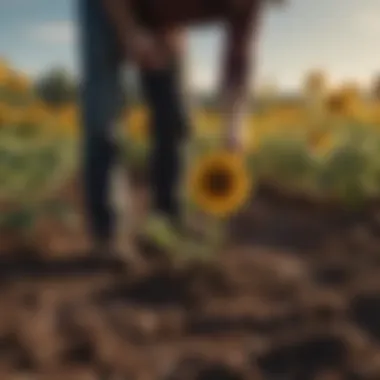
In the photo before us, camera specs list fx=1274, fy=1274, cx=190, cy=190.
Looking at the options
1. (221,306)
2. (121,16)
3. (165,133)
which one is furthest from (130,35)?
(221,306)

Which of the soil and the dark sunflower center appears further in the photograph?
the dark sunflower center

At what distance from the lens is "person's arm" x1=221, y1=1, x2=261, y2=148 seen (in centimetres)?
123

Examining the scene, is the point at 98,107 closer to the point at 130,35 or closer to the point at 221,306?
the point at 130,35

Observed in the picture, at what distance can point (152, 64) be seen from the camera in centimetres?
129

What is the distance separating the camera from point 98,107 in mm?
1288

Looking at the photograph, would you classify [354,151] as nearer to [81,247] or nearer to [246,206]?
[246,206]

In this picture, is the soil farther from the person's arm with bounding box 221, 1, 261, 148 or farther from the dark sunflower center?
the person's arm with bounding box 221, 1, 261, 148

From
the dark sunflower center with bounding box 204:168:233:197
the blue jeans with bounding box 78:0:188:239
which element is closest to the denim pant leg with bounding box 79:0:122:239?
the blue jeans with bounding box 78:0:188:239

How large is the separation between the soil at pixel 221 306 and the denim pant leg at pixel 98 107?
0.03m

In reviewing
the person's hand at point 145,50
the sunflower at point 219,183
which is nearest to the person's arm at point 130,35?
the person's hand at point 145,50

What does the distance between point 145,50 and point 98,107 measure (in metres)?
0.08

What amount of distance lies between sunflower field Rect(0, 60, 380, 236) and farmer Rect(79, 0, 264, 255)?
0.02 m

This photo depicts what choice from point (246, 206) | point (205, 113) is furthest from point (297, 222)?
point (205, 113)

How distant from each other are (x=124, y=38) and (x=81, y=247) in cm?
23
